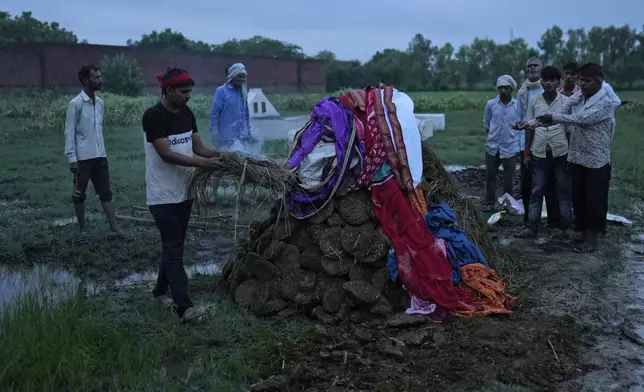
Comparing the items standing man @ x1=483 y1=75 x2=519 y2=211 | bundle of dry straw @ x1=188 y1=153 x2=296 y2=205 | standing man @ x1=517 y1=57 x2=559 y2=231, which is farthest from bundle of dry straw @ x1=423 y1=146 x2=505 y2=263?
standing man @ x1=483 y1=75 x2=519 y2=211

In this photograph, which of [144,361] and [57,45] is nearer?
[144,361]

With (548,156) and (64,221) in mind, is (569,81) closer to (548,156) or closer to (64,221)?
(548,156)

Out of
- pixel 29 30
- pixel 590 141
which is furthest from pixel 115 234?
pixel 29 30

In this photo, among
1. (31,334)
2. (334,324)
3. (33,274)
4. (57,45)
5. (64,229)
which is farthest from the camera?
(57,45)

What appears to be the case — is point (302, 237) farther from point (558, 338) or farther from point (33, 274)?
point (33, 274)

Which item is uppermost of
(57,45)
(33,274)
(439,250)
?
(57,45)

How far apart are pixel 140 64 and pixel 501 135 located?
31.0 m

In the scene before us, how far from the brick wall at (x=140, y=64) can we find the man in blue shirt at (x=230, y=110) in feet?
88.2

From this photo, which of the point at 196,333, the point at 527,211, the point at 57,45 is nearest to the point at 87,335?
the point at 196,333

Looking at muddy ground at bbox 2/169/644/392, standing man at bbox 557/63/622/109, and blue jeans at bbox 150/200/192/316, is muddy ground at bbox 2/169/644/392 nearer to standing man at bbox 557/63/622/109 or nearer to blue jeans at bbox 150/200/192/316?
blue jeans at bbox 150/200/192/316

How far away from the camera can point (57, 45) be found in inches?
1313

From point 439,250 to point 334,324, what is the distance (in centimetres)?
107

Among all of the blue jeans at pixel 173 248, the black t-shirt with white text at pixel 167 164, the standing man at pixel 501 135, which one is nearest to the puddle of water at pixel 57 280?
the blue jeans at pixel 173 248

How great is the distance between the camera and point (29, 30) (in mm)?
41125
